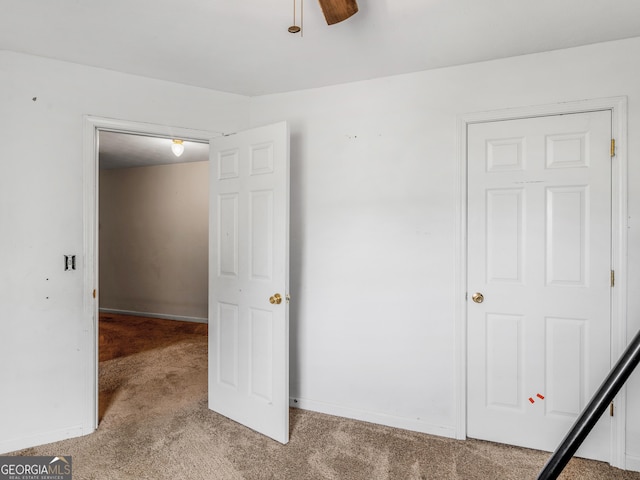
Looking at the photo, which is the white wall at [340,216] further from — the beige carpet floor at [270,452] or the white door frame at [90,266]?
the beige carpet floor at [270,452]

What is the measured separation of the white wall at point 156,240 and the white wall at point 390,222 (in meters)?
3.06

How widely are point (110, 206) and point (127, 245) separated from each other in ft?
2.39

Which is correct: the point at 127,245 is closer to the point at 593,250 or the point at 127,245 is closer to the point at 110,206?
the point at 110,206

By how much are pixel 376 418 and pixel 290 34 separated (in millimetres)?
2452

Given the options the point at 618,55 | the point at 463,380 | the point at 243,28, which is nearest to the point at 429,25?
the point at 243,28

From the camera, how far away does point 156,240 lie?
5.79m

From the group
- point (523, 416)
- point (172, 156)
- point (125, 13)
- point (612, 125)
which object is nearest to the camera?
point (125, 13)

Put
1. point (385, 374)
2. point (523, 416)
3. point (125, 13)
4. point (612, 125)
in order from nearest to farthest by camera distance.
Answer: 1. point (125, 13)
2. point (612, 125)
3. point (523, 416)
4. point (385, 374)

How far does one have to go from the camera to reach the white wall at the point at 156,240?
18.1 ft

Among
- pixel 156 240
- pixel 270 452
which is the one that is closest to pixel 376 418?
pixel 270 452

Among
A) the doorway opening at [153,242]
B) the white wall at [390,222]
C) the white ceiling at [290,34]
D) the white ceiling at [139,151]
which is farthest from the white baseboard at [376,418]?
the white ceiling at [139,151]

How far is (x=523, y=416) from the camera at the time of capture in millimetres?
2244

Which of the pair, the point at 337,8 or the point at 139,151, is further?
the point at 139,151

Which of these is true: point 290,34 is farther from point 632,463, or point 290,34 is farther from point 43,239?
point 632,463
